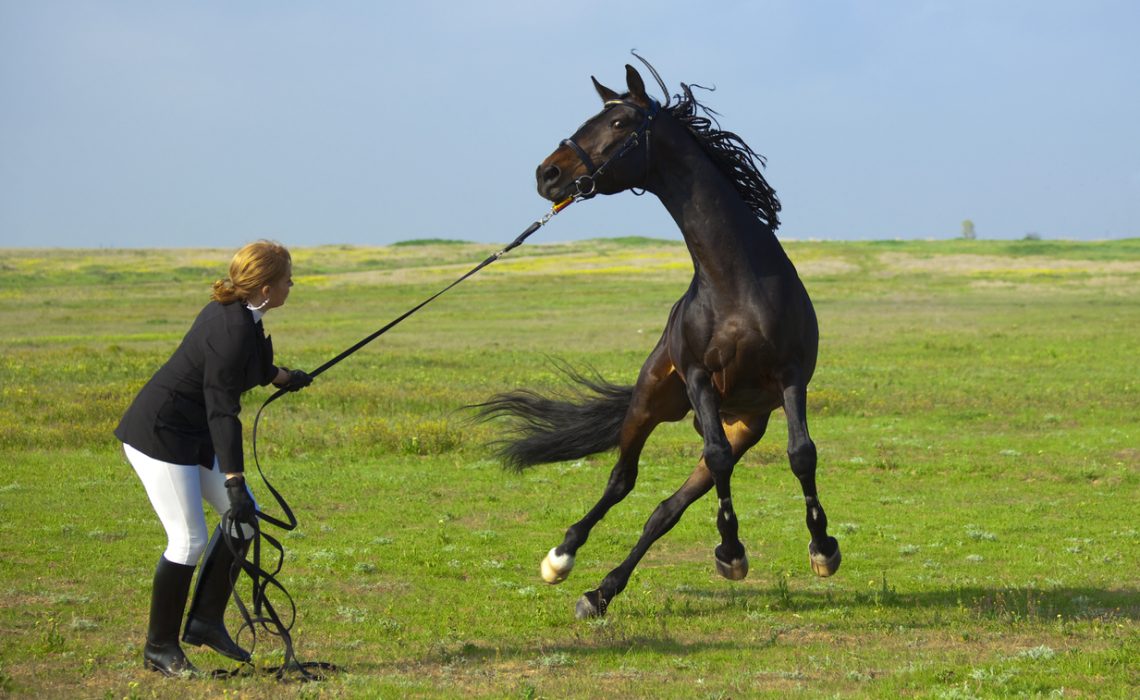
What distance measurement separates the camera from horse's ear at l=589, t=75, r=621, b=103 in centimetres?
732

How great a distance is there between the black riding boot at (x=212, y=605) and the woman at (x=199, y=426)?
0.17m

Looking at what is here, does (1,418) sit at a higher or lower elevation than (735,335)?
lower

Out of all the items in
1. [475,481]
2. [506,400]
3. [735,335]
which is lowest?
[475,481]

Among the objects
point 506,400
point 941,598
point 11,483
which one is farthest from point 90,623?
point 11,483

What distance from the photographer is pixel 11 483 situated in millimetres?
12570

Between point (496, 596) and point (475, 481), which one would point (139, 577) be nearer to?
point (496, 596)

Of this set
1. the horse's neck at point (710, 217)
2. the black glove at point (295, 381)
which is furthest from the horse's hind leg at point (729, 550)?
the black glove at point (295, 381)

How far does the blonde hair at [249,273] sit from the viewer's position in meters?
5.62

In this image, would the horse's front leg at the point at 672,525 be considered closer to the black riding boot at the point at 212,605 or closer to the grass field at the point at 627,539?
the grass field at the point at 627,539

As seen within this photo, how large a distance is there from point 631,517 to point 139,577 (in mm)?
4626

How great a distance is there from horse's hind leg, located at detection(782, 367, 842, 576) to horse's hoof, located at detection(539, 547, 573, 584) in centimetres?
154

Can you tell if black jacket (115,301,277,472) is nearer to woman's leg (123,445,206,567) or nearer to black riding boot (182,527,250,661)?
woman's leg (123,445,206,567)

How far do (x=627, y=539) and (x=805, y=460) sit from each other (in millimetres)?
3763

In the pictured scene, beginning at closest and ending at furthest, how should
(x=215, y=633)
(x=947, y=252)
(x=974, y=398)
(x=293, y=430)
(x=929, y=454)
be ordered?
(x=215, y=633)
(x=929, y=454)
(x=293, y=430)
(x=974, y=398)
(x=947, y=252)
